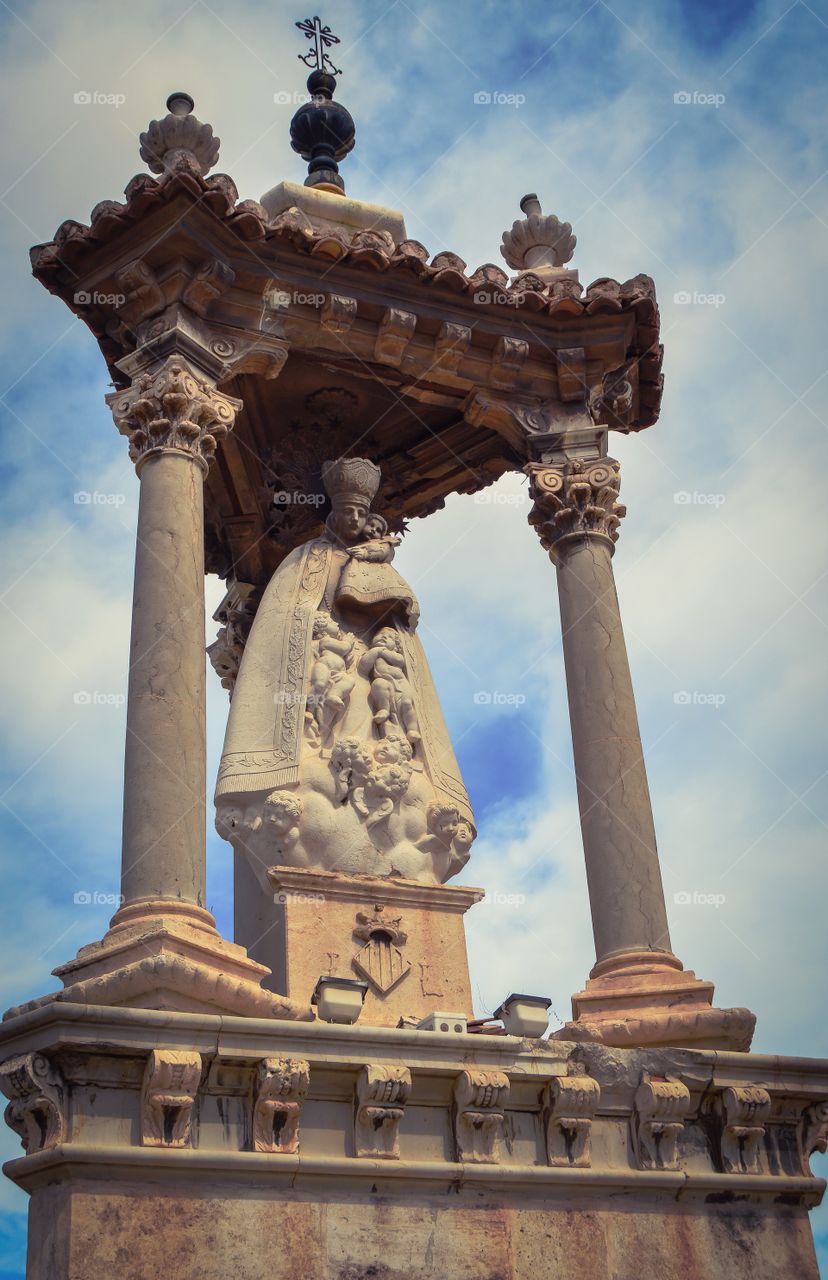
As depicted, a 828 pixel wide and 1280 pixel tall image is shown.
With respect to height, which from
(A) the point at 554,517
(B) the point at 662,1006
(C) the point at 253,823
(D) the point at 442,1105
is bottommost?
(D) the point at 442,1105

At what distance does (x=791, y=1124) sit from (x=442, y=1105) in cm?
259

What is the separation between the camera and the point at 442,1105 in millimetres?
10094

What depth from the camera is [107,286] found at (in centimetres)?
1289

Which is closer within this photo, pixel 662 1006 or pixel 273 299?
pixel 662 1006

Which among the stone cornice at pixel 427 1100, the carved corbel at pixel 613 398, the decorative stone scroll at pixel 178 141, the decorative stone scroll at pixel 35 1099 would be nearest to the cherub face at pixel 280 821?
the stone cornice at pixel 427 1100

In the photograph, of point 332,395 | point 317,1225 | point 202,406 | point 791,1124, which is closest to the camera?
point 317,1225

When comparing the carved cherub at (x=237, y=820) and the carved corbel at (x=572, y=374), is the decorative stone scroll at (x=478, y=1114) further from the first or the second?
the carved corbel at (x=572, y=374)

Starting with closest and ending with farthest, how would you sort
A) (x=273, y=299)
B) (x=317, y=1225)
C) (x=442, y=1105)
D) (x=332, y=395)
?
(x=317, y=1225) < (x=442, y=1105) < (x=273, y=299) < (x=332, y=395)

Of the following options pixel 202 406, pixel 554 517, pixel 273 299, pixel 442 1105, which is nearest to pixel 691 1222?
pixel 442 1105

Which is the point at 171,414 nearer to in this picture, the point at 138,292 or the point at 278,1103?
the point at 138,292

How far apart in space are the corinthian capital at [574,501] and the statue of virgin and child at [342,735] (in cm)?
127

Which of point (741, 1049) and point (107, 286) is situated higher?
point (107, 286)

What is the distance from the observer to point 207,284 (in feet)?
41.8

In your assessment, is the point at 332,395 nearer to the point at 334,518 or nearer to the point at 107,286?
the point at 334,518
